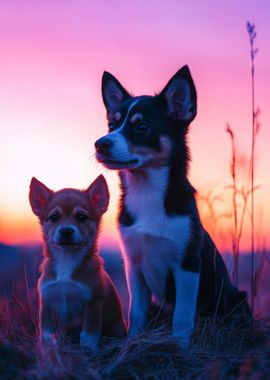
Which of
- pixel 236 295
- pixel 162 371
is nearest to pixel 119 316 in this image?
pixel 236 295

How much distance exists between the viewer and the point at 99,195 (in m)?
5.65

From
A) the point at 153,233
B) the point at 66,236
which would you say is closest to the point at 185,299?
the point at 153,233

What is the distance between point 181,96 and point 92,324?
207 cm

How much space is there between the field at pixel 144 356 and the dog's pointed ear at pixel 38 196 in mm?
773

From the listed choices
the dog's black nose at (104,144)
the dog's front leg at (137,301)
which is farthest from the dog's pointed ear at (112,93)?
the dog's front leg at (137,301)

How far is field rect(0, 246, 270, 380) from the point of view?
11.4 ft

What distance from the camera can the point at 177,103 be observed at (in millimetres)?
5336

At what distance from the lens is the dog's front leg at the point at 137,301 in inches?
209

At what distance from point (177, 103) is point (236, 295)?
6.12ft

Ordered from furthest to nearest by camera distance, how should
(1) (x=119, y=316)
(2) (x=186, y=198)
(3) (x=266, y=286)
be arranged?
(3) (x=266, y=286) < (1) (x=119, y=316) < (2) (x=186, y=198)

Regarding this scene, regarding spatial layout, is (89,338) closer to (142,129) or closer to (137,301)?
(137,301)

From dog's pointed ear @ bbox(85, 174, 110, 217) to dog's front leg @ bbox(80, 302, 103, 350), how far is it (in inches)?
36.3

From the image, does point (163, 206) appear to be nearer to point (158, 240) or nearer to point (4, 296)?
point (158, 240)

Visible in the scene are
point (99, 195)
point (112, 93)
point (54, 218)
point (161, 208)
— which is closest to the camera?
point (161, 208)
